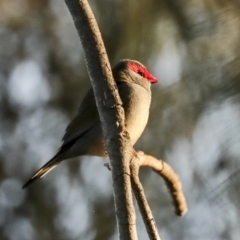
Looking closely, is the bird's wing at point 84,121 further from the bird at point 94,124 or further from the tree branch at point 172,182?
the tree branch at point 172,182

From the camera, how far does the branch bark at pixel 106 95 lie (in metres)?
2.09

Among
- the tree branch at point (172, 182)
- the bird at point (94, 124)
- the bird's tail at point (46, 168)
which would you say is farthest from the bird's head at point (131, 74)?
the tree branch at point (172, 182)

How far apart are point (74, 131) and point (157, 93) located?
1.42m

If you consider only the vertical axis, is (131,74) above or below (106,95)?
below

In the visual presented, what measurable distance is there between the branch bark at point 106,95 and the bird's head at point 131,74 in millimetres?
1607

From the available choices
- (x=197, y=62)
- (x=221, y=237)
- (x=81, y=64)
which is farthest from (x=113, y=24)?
→ (x=221, y=237)

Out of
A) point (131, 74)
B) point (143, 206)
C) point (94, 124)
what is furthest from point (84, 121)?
point (143, 206)

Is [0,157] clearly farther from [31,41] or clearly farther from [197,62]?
[197,62]

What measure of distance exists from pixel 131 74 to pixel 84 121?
0.41 metres

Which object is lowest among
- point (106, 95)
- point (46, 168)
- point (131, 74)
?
point (46, 168)

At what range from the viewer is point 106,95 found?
2117 millimetres

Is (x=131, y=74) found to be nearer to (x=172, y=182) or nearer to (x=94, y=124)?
(x=94, y=124)

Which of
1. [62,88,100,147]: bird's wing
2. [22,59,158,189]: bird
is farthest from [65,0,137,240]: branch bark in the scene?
[62,88,100,147]: bird's wing

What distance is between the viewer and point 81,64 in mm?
5930
